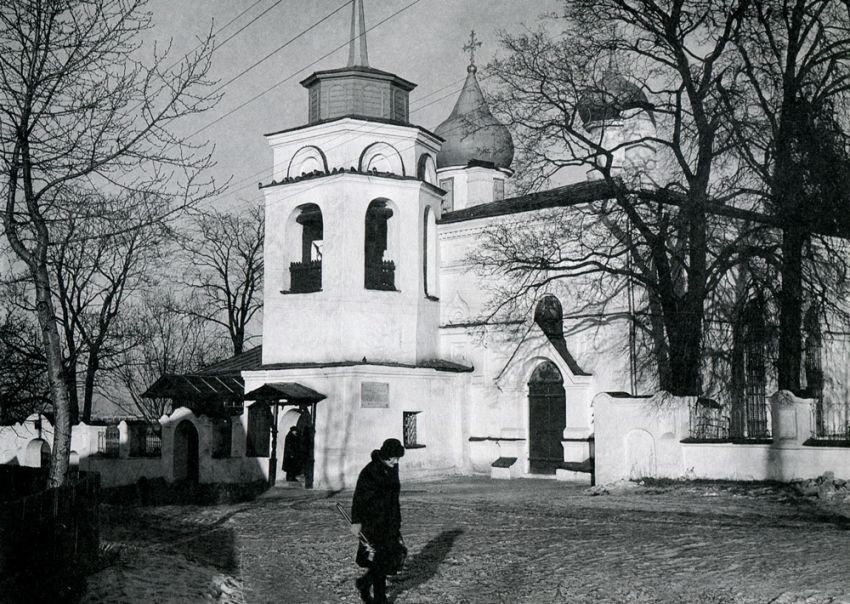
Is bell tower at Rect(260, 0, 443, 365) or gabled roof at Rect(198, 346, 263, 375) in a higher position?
bell tower at Rect(260, 0, 443, 365)

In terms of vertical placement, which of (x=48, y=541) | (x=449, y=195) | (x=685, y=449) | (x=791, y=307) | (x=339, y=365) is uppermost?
(x=449, y=195)

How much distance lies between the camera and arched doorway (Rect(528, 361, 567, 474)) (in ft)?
78.8

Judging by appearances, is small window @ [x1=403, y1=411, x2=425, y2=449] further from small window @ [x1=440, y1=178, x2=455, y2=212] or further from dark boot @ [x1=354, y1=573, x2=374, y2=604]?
dark boot @ [x1=354, y1=573, x2=374, y2=604]

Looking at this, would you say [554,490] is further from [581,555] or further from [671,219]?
[581,555]

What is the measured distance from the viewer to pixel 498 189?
34500mm

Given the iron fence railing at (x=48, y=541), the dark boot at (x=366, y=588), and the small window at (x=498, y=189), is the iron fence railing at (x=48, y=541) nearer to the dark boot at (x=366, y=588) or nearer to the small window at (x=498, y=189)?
the dark boot at (x=366, y=588)

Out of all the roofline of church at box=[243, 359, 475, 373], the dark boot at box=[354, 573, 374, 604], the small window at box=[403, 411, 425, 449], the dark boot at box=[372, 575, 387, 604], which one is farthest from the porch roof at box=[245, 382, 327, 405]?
the dark boot at box=[372, 575, 387, 604]

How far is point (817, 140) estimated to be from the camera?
17.9m

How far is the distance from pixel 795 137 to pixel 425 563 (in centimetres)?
1160

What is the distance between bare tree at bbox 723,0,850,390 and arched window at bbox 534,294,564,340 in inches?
259

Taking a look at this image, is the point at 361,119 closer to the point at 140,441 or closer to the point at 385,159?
the point at 385,159

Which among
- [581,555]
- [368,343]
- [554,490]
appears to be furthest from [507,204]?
[581,555]

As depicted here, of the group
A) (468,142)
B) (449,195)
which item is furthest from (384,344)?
(468,142)

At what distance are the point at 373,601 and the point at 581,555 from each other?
3.33m
